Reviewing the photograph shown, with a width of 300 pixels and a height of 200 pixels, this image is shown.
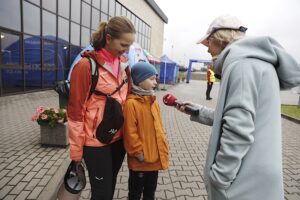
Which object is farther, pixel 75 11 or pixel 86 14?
pixel 86 14

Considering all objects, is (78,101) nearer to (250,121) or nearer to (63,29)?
(250,121)

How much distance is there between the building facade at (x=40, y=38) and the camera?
33.5 ft

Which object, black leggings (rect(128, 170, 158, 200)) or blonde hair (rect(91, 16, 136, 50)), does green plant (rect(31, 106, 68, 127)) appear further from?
blonde hair (rect(91, 16, 136, 50))

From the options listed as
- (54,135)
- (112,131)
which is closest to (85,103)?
(112,131)

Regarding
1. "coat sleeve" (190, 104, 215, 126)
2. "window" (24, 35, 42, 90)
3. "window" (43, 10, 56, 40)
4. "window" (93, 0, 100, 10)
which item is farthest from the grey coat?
Answer: "window" (93, 0, 100, 10)

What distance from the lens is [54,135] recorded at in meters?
4.55

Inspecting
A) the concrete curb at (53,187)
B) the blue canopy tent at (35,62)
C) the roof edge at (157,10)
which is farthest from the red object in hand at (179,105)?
the roof edge at (157,10)

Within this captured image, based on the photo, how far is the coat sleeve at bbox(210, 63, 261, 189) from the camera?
4.09 feet

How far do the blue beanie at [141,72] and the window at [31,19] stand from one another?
34.7 ft

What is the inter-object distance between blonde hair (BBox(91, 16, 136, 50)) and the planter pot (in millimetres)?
2832

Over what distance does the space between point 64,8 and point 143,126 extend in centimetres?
1353

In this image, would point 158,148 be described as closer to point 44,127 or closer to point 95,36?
point 95,36

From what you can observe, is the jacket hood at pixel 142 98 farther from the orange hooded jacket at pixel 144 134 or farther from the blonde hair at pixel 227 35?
the blonde hair at pixel 227 35

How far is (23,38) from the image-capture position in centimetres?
1104
